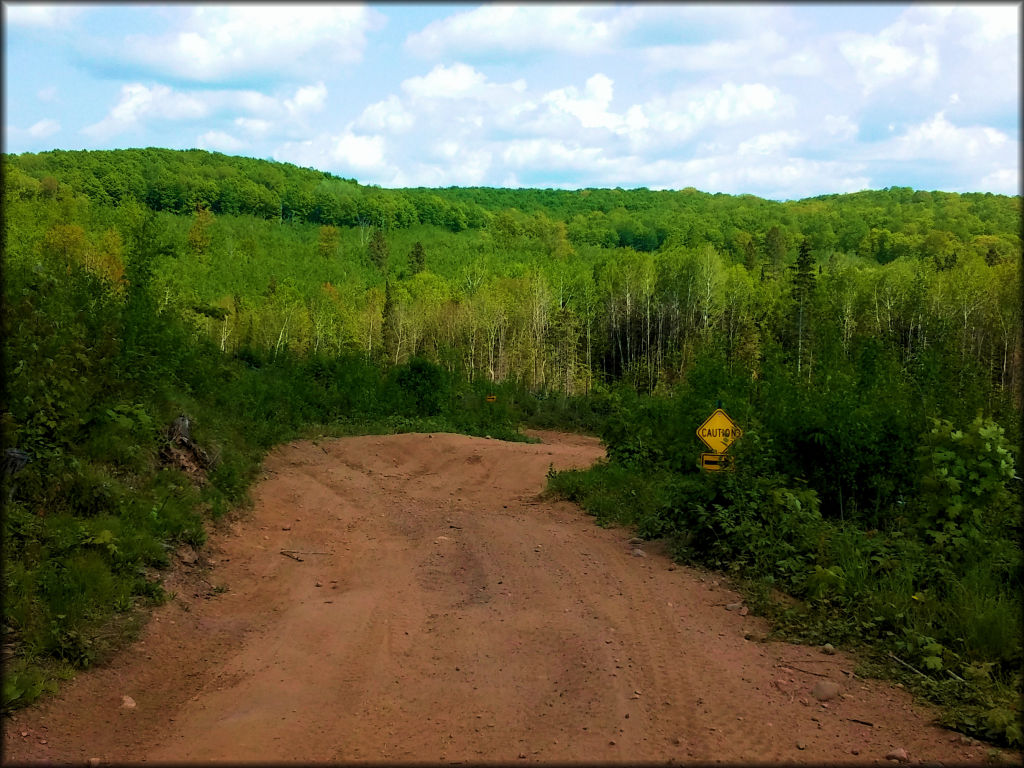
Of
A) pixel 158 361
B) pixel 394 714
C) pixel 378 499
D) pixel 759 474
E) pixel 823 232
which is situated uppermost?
pixel 823 232

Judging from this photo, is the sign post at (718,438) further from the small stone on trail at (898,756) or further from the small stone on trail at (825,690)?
the small stone on trail at (898,756)

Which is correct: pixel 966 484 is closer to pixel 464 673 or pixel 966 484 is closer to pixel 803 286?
pixel 464 673

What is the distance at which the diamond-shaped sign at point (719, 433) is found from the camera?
8.58 m

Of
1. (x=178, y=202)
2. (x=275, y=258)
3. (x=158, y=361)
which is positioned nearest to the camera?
(x=158, y=361)

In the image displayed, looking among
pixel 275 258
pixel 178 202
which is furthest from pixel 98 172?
pixel 275 258

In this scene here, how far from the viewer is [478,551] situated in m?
8.62

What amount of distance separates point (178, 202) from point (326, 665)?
131 m

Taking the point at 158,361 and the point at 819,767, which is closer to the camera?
the point at 819,767

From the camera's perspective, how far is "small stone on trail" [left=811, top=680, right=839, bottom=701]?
4891 millimetres

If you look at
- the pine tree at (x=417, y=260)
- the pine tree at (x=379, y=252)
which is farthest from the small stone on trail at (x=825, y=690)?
the pine tree at (x=379, y=252)

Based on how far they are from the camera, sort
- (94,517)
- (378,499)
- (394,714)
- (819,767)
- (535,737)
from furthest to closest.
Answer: (378,499) → (94,517) → (394,714) → (535,737) → (819,767)

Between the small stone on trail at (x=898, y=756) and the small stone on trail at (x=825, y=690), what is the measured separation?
2.24 feet

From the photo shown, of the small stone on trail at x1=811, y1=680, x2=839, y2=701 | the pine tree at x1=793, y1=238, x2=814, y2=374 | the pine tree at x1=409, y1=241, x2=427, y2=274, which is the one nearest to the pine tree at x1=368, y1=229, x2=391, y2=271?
the pine tree at x1=409, y1=241, x2=427, y2=274

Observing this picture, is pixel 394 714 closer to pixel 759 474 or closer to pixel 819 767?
pixel 819 767
